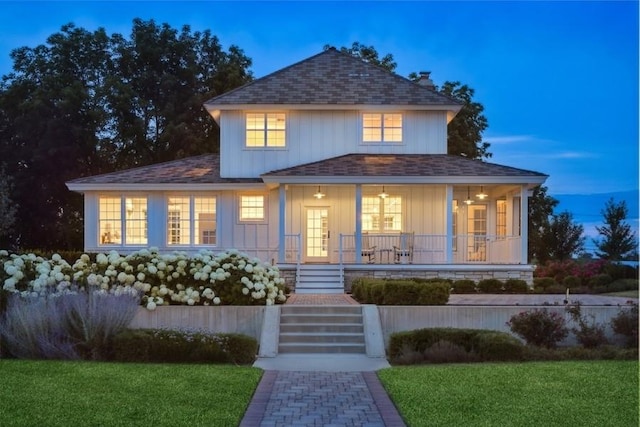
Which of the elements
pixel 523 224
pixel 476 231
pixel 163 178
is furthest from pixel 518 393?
pixel 163 178

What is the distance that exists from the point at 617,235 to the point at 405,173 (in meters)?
14.6

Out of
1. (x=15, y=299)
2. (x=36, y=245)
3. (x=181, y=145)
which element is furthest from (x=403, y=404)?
(x=36, y=245)

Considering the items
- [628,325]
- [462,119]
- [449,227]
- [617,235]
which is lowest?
[628,325]

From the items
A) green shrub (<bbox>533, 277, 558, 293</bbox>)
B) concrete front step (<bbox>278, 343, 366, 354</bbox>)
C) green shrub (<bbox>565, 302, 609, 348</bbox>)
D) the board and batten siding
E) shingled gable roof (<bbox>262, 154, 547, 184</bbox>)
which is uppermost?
the board and batten siding

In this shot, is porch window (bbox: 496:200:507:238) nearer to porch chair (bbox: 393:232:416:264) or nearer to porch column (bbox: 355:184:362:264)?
porch chair (bbox: 393:232:416:264)

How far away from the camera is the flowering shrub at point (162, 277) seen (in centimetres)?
1586

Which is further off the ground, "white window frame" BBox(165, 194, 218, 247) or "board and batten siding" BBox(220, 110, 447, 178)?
"board and batten siding" BBox(220, 110, 447, 178)

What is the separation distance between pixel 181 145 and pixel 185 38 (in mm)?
6635

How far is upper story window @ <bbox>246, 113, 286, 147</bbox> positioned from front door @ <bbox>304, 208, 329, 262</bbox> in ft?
9.08

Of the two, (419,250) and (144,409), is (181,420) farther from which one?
(419,250)

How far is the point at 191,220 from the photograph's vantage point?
84.2 ft

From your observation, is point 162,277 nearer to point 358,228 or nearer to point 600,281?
point 358,228

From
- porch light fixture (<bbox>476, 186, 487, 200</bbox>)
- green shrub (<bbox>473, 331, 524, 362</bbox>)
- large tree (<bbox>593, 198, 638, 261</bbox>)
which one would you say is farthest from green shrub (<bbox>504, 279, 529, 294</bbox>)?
large tree (<bbox>593, 198, 638, 261</bbox>)

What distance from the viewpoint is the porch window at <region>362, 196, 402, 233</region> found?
25.3 meters
